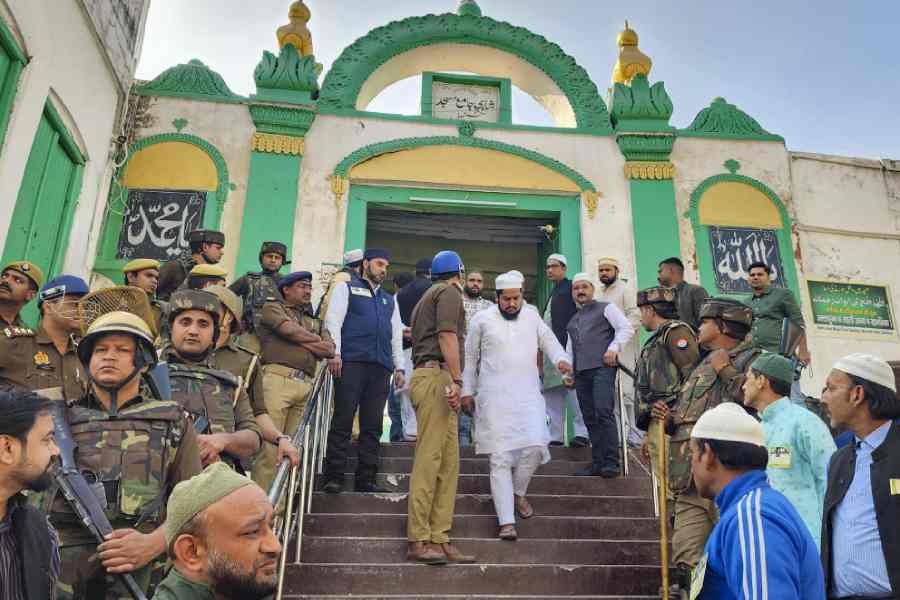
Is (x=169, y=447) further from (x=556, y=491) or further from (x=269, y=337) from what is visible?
(x=556, y=491)

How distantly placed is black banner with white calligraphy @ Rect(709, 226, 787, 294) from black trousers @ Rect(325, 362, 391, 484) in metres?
5.15

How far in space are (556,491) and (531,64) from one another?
6.37m

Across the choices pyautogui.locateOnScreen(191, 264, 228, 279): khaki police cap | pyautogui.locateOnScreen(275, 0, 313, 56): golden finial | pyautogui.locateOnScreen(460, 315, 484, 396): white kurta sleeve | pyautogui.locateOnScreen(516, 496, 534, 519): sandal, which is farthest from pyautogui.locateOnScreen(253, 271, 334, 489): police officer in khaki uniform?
pyautogui.locateOnScreen(275, 0, 313, 56): golden finial

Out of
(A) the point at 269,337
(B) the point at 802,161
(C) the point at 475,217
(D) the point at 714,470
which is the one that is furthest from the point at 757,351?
(B) the point at 802,161

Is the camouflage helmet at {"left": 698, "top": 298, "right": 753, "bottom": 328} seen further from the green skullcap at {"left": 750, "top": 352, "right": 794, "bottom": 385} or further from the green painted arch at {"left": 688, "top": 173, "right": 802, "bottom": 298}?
the green painted arch at {"left": 688, "top": 173, "right": 802, "bottom": 298}

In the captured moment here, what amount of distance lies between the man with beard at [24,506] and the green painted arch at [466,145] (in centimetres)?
679

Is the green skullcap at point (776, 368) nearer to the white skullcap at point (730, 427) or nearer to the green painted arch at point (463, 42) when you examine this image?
the white skullcap at point (730, 427)

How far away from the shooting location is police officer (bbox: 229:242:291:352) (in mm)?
4863

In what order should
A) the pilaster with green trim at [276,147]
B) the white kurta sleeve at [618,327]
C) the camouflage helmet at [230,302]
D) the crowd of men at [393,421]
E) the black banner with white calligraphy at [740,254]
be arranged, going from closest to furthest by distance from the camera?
the crowd of men at [393,421] → the camouflage helmet at [230,302] → the white kurta sleeve at [618,327] → the pilaster with green trim at [276,147] → the black banner with white calligraphy at [740,254]

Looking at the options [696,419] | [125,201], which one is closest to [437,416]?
[696,419]

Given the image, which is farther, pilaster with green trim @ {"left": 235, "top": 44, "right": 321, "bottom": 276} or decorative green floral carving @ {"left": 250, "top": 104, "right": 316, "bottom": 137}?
decorative green floral carving @ {"left": 250, "top": 104, "right": 316, "bottom": 137}

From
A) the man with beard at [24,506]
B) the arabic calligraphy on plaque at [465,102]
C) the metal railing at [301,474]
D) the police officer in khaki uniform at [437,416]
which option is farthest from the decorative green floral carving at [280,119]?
the man with beard at [24,506]

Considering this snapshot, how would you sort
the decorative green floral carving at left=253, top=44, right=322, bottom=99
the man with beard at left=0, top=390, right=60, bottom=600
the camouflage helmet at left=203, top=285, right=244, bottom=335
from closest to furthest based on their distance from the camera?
the man with beard at left=0, top=390, right=60, bottom=600 < the camouflage helmet at left=203, top=285, right=244, bottom=335 < the decorative green floral carving at left=253, top=44, right=322, bottom=99

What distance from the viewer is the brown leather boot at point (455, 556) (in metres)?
3.92
